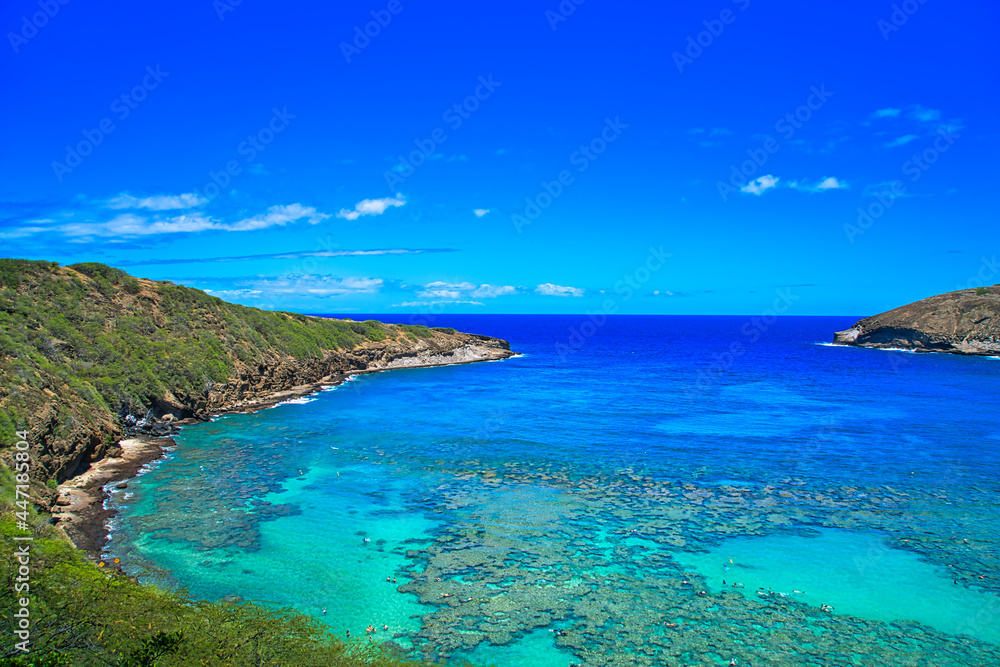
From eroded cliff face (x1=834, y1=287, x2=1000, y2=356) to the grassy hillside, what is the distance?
10930cm

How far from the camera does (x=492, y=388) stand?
64062 mm

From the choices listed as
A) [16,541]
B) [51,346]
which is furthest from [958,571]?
[51,346]

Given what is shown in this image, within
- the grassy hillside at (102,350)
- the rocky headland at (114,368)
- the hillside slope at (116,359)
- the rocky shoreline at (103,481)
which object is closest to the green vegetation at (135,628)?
the rocky shoreline at (103,481)

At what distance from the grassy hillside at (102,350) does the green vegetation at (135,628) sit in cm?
1106

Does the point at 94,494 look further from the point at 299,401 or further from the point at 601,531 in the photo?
the point at 299,401

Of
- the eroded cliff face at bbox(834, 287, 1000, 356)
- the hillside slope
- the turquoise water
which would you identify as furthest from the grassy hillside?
the eroded cliff face at bbox(834, 287, 1000, 356)

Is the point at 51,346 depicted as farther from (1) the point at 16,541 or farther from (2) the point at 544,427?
(2) the point at 544,427

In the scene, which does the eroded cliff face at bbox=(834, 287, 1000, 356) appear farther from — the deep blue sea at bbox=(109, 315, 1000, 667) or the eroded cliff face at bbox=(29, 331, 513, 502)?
the eroded cliff face at bbox=(29, 331, 513, 502)

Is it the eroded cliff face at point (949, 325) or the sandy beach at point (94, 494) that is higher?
the eroded cliff face at point (949, 325)

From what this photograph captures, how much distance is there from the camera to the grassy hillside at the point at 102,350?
25.9 metres

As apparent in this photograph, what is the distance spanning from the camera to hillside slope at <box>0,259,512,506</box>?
1019 inches

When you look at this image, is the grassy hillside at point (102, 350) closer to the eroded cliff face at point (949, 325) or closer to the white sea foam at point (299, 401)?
the white sea foam at point (299, 401)

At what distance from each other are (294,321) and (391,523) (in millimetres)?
56185

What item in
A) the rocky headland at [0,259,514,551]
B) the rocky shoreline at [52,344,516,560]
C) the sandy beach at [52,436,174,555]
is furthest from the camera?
the rocky headland at [0,259,514,551]
